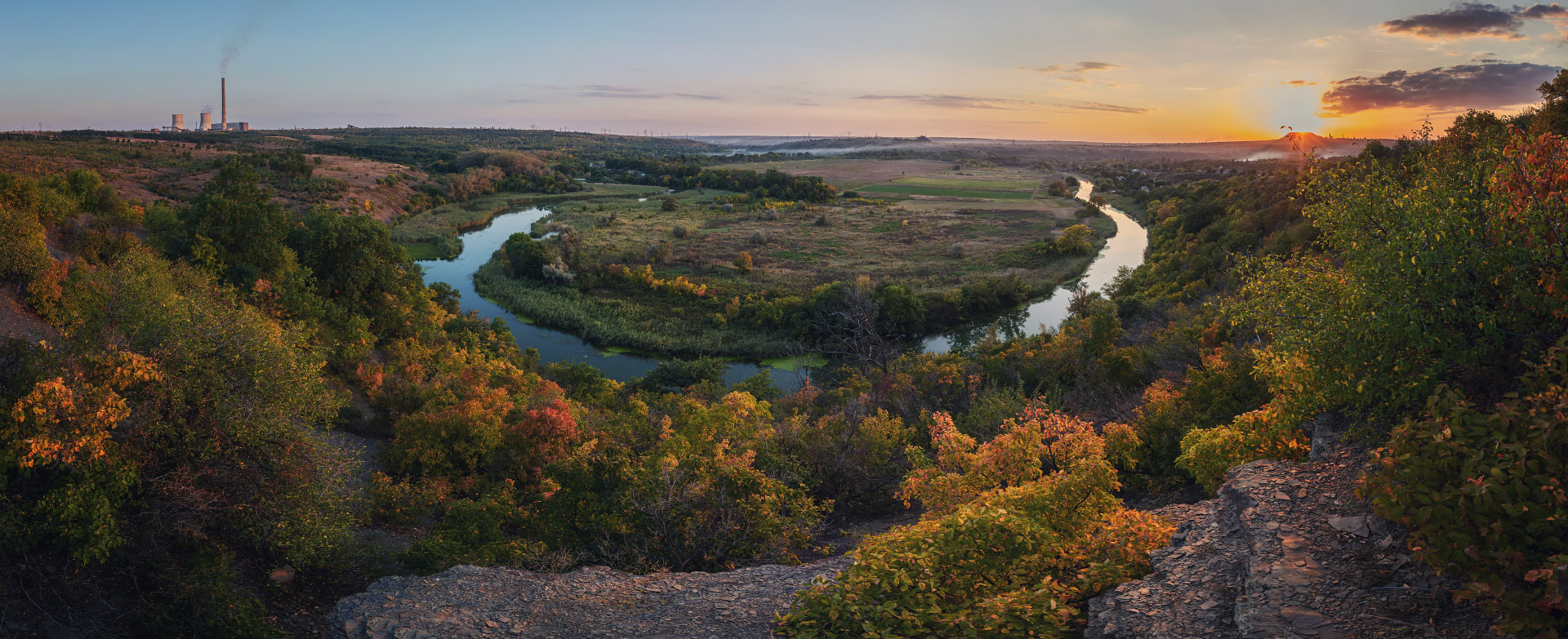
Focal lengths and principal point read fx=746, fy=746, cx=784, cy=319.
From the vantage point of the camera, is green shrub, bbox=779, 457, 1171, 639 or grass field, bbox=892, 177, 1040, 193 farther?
grass field, bbox=892, 177, 1040, 193

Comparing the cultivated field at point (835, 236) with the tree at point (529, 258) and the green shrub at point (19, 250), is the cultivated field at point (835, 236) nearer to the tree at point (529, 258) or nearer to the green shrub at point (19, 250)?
the tree at point (529, 258)

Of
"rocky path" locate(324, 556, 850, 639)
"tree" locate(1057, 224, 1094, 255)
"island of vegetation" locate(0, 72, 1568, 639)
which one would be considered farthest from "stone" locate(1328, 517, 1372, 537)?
"tree" locate(1057, 224, 1094, 255)

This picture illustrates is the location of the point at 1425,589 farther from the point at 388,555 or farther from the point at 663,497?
the point at 388,555

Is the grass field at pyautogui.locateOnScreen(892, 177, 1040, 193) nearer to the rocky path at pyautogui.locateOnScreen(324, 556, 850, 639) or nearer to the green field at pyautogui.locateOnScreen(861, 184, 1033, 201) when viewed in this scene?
the green field at pyautogui.locateOnScreen(861, 184, 1033, 201)

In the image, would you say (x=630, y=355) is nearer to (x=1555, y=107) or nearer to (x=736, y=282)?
(x=736, y=282)

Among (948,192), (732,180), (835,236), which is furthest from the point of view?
(732,180)

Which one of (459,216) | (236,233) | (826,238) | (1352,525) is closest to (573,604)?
(1352,525)
